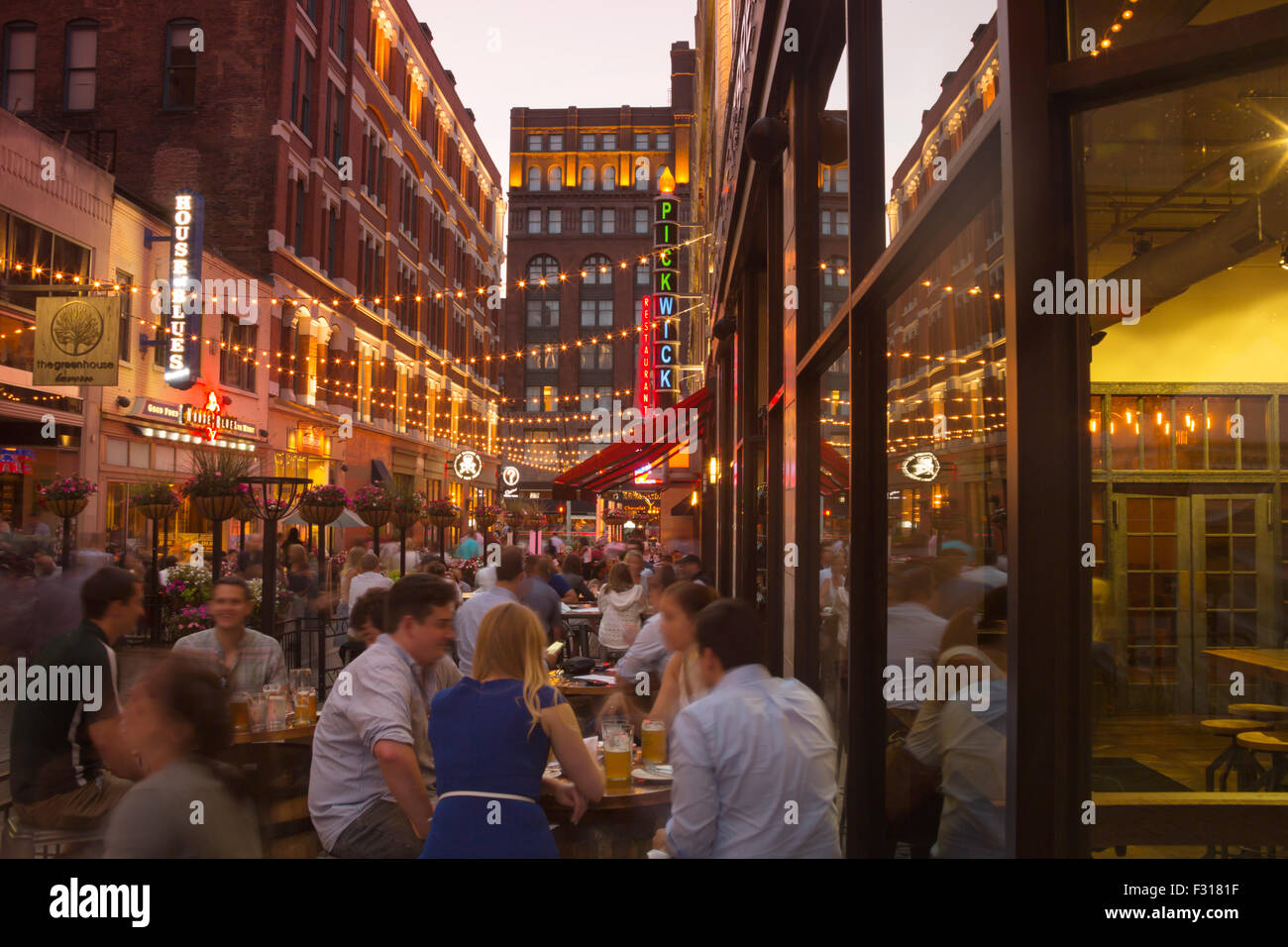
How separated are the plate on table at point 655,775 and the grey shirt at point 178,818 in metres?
2.45

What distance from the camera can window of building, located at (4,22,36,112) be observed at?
26031 mm

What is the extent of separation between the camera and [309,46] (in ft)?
94.1

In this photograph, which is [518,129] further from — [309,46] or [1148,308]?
[1148,308]

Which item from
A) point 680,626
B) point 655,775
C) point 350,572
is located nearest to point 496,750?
point 680,626

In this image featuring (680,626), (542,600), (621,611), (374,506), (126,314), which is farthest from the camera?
(126,314)

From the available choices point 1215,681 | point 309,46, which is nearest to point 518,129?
point 309,46

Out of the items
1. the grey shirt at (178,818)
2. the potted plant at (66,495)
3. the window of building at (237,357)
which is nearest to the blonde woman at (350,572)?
the potted plant at (66,495)

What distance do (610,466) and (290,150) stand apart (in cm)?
1831

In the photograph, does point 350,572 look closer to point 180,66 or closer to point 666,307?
point 666,307

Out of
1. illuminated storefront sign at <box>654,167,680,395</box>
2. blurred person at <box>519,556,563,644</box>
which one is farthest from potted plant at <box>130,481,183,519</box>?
illuminated storefront sign at <box>654,167,680,395</box>

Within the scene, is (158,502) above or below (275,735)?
above

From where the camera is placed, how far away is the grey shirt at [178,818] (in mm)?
2648

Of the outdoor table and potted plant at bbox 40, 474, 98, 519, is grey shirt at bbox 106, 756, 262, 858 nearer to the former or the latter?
the outdoor table

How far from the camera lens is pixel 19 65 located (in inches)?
1030
